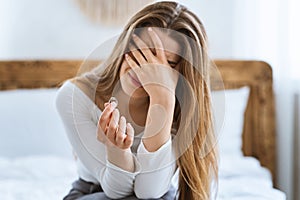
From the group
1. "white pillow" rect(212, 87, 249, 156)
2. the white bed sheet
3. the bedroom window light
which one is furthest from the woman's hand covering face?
the bedroom window light

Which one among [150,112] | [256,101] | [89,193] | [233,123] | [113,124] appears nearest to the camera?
[113,124]

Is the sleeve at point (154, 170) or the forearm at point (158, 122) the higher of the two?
the forearm at point (158, 122)

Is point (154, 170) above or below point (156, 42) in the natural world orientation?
below

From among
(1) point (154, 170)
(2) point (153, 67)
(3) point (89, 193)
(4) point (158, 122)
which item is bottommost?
(3) point (89, 193)

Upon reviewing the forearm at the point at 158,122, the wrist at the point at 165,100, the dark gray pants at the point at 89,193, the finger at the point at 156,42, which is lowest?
the dark gray pants at the point at 89,193

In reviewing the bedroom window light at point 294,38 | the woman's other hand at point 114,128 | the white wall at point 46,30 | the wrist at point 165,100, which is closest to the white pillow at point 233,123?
the bedroom window light at point 294,38

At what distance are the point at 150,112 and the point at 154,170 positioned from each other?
13 cm

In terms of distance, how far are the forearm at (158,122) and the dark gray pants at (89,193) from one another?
5.4 inches

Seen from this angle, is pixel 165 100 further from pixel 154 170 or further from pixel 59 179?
pixel 59 179

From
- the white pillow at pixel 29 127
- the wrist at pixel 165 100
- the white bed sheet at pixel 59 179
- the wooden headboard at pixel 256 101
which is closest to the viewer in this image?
the wrist at pixel 165 100

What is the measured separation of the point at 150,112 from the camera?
0.96 m

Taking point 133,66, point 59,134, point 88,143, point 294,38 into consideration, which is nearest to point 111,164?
point 88,143

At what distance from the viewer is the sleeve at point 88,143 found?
1006 millimetres

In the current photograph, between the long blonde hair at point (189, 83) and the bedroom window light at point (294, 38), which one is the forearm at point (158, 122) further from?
the bedroom window light at point (294, 38)
